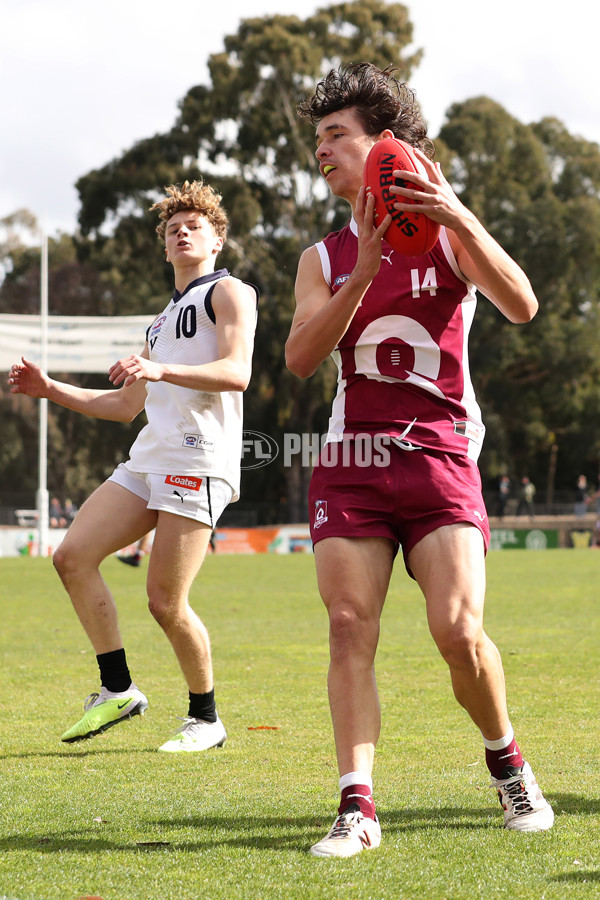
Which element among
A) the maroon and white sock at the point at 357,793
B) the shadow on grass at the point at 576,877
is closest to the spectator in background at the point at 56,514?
the maroon and white sock at the point at 357,793

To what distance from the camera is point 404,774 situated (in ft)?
14.3

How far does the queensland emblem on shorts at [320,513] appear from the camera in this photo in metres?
3.47

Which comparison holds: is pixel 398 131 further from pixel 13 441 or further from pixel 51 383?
pixel 13 441

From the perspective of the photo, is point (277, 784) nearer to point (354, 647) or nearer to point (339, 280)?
point (354, 647)

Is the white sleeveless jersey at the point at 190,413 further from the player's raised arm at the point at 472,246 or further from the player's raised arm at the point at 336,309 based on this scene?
the player's raised arm at the point at 472,246

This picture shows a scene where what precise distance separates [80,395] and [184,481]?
693mm

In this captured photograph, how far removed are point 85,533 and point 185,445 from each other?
1.99 feet

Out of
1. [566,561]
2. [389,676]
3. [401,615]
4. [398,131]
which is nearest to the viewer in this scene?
[398,131]

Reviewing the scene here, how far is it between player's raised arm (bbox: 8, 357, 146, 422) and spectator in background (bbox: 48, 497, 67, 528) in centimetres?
3434

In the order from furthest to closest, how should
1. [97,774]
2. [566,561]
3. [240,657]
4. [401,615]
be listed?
[566,561] < [401,615] < [240,657] < [97,774]


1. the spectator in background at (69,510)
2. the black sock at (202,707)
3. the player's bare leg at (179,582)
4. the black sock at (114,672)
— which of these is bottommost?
the spectator in background at (69,510)

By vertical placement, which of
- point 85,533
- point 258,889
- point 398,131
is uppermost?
point 398,131

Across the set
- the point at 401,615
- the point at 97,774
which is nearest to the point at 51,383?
the point at 97,774

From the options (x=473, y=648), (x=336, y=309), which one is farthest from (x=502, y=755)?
(x=336, y=309)
